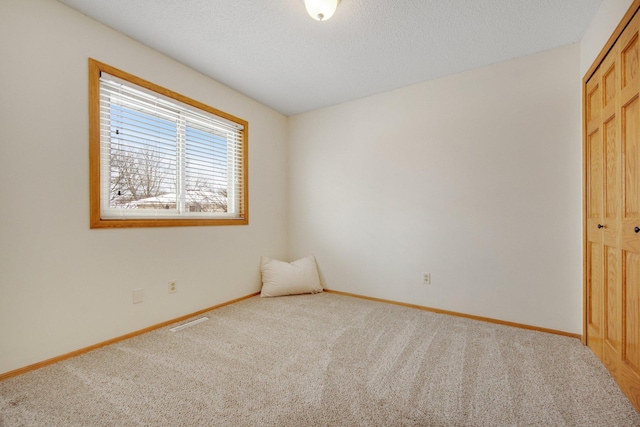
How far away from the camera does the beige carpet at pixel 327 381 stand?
130cm

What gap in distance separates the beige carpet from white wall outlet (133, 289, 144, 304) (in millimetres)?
305

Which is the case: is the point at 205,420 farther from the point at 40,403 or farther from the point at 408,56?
the point at 408,56

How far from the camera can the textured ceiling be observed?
71.0 inches

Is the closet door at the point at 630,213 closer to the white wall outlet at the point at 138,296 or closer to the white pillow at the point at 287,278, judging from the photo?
the white pillow at the point at 287,278

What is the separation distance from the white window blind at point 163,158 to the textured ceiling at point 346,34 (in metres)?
0.48

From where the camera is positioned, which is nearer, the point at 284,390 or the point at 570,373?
the point at 284,390

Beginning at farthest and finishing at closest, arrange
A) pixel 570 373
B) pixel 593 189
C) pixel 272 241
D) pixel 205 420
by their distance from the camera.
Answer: pixel 272 241 < pixel 593 189 < pixel 570 373 < pixel 205 420

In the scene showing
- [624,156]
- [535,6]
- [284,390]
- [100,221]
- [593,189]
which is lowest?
[284,390]

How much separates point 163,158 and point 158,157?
0.05 m

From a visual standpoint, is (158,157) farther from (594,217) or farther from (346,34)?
(594,217)

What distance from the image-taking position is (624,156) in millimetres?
1491

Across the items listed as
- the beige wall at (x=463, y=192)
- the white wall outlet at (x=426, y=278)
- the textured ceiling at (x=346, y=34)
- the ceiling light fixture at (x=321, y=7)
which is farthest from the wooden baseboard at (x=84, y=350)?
the ceiling light fixture at (x=321, y=7)

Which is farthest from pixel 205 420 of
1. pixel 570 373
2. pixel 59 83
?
pixel 59 83

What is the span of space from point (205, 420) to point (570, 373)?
6.88ft
